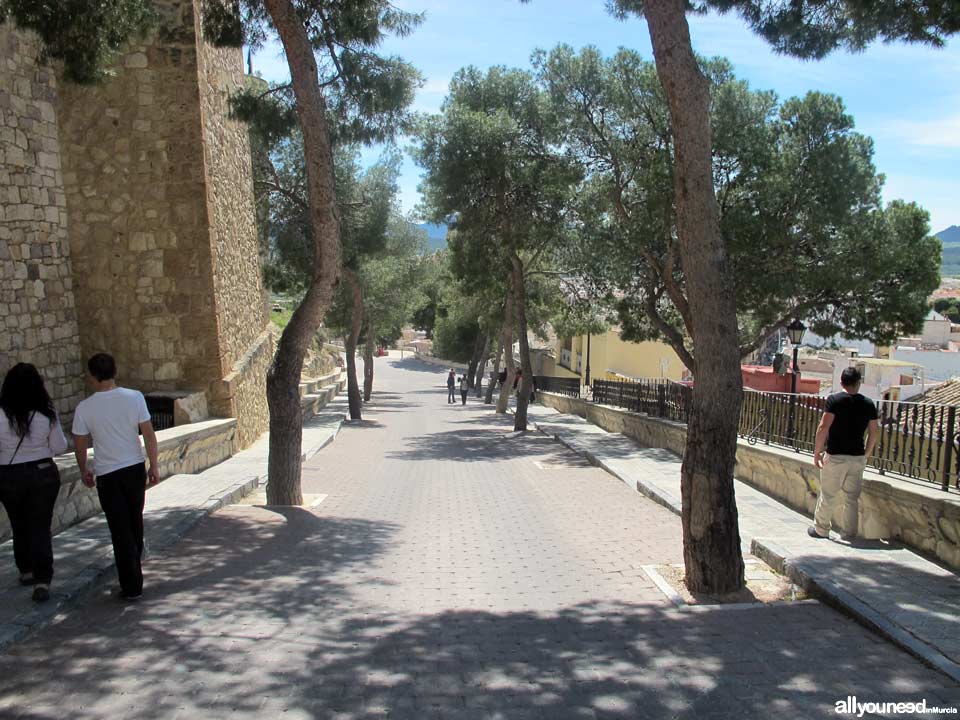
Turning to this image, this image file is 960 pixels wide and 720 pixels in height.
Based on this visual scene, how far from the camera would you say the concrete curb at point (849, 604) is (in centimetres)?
386

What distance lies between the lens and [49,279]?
11.0m

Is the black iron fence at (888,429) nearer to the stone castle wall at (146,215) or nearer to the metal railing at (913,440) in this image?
the metal railing at (913,440)

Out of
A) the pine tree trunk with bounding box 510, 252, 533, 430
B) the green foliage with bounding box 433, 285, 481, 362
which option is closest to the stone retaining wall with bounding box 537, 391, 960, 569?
the pine tree trunk with bounding box 510, 252, 533, 430

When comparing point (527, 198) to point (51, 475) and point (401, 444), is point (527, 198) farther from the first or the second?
point (51, 475)

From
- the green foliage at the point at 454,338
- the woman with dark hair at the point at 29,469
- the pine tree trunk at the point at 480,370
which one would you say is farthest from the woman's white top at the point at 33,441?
the green foliage at the point at 454,338

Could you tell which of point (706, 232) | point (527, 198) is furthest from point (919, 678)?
point (527, 198)

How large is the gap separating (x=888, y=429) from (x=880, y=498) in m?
0.85

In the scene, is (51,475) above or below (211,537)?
above

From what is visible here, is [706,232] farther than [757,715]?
Yes

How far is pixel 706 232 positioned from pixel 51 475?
4.69 metres

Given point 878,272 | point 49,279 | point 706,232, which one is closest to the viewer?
point 706,232

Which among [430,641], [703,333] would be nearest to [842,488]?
[703,333]

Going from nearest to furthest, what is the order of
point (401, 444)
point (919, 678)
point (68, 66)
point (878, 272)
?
1. point (919, 678)
2. point (68, 66)
3. point (878, 272)
4. point (401, 444)

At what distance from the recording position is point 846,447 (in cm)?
650
